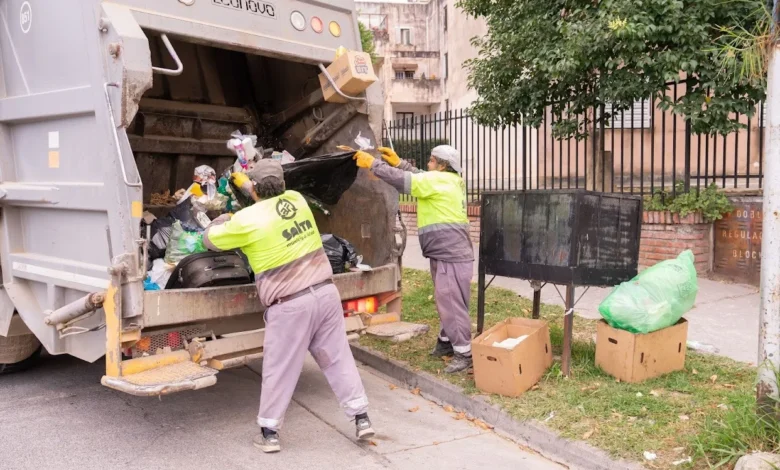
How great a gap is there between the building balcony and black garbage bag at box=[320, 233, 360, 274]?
99.1ft

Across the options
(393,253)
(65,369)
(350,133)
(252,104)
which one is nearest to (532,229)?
(393,253)

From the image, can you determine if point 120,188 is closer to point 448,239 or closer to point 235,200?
point 235,200

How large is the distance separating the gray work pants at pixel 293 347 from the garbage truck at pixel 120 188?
34cm

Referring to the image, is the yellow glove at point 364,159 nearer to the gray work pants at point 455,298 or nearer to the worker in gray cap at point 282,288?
the worker in gray cap at point 282,288

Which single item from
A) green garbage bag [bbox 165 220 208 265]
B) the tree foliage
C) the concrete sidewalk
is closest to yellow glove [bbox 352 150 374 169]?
green garbage bag [bbox 165 220 208 265]

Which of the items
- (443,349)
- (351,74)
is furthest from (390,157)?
(443,349)

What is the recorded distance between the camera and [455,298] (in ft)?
16.0

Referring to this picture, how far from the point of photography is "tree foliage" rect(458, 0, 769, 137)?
21.3ft

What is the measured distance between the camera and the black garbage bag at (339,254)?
4.68m

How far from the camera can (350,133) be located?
16.8 ft

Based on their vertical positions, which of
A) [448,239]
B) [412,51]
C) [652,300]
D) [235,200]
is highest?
[412,51]

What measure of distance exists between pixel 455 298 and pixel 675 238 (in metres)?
3.87

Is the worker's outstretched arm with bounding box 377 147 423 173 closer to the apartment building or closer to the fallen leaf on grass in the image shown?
the fallen leaf on grass

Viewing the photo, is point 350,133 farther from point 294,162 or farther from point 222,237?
point 222,237
